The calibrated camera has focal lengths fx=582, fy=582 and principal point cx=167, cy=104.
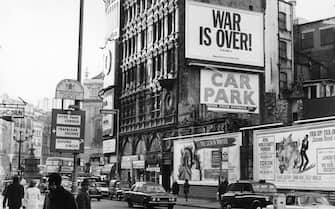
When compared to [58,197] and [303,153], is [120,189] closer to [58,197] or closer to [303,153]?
[303,153]

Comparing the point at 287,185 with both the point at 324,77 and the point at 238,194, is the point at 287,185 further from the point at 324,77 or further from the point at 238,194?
the point at 324,77

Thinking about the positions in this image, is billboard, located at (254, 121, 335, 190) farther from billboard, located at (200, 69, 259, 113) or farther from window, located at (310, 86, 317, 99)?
window, located at (310, 86, 317, 99)

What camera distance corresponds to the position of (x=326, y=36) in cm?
7188

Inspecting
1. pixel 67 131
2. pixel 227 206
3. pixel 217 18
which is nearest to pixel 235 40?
pixel 217 18

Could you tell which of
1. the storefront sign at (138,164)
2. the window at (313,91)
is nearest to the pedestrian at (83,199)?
the storefront sign at (138,164)

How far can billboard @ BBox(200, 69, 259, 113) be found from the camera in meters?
59.2

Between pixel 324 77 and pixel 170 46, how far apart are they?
2231cm

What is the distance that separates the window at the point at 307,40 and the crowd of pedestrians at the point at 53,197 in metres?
59.4

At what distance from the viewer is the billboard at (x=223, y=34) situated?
59.4 meters

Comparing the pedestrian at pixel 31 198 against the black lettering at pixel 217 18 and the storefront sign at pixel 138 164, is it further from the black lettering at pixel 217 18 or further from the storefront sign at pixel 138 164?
the black lettering at pixel 217 18

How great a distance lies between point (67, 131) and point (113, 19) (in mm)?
65065

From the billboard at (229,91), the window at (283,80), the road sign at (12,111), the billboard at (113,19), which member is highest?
the billboard at (113,19)

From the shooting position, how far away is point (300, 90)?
2532 inches

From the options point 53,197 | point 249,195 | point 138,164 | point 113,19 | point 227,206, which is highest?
point 113,19
